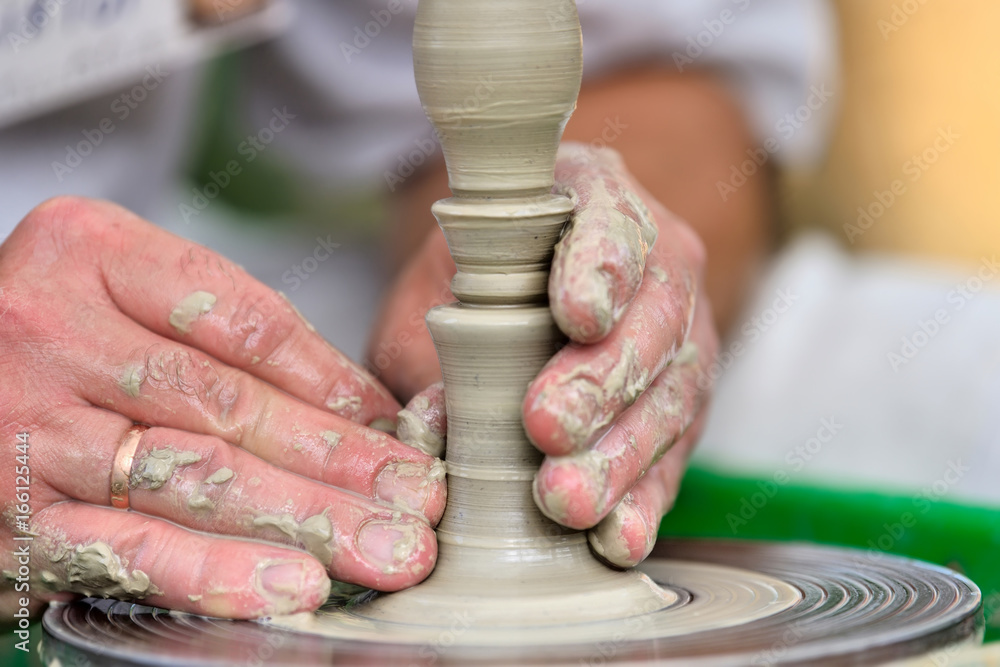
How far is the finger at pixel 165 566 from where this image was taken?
2.82 ft

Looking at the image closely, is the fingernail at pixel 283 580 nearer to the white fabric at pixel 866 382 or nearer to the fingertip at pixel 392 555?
the fingertip at pixel 392 555

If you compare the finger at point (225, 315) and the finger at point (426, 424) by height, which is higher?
the finger at point (225, 315)

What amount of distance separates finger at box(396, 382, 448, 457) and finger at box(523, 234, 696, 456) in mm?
188

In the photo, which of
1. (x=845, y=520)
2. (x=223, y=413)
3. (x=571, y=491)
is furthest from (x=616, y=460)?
(x=845, y=520)

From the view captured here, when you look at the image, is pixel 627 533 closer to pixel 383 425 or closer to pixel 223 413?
pixel 383 425

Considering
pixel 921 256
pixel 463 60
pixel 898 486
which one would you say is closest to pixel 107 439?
pixel 463 60

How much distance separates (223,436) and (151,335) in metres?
0.14

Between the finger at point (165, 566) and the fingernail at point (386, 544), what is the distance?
47 millimetres

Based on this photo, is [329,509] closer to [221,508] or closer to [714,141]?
[221,508]

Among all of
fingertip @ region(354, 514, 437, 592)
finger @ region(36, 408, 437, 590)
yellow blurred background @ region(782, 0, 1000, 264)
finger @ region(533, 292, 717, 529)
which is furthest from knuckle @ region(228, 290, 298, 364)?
yellow blurred background @ region(782, 0, 1000, 264)

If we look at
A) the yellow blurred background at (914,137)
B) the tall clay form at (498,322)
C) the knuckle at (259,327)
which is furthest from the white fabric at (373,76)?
the tall clay form at (498,322)

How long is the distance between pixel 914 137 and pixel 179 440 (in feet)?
7.62

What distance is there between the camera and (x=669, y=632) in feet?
2.65

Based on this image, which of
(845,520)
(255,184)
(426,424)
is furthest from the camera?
(255,184)
